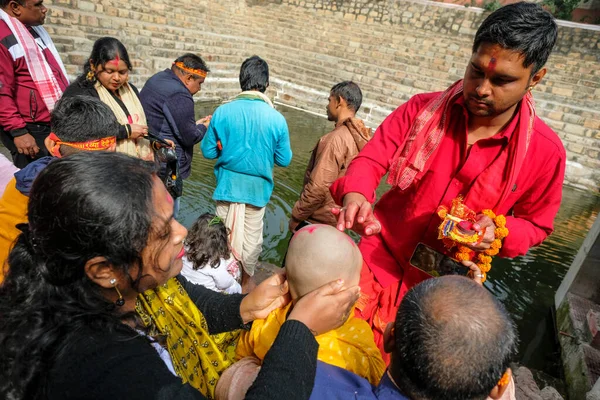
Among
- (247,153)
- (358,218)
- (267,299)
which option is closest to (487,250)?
(358,218)

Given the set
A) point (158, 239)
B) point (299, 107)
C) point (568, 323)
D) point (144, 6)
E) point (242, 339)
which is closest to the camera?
A: point (158, 239)

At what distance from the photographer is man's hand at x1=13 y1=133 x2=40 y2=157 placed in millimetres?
3164

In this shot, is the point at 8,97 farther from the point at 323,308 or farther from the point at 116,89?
the point at 323,308

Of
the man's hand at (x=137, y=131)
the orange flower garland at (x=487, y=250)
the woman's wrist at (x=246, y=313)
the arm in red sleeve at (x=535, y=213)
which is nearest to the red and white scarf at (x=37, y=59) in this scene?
the man's hand at (x=137, y=131)

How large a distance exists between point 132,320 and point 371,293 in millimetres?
1152

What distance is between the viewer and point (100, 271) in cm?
115

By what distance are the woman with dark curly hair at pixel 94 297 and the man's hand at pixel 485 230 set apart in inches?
32.3

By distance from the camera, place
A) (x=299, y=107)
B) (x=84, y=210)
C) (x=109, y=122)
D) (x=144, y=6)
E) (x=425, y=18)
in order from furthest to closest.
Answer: (x=425, y=18)
(x=299, y=107)
(x=144, y=6)
(x=109, y=122)
(x=84, y=210)

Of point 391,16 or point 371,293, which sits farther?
point 391,16

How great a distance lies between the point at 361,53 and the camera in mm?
14984

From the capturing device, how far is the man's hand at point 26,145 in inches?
125

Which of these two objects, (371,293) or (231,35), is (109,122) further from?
(231,35)

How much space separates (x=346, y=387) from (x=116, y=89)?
3.10 meters

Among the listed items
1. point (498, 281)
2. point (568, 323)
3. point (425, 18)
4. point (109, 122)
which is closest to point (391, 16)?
point (425, 18)
